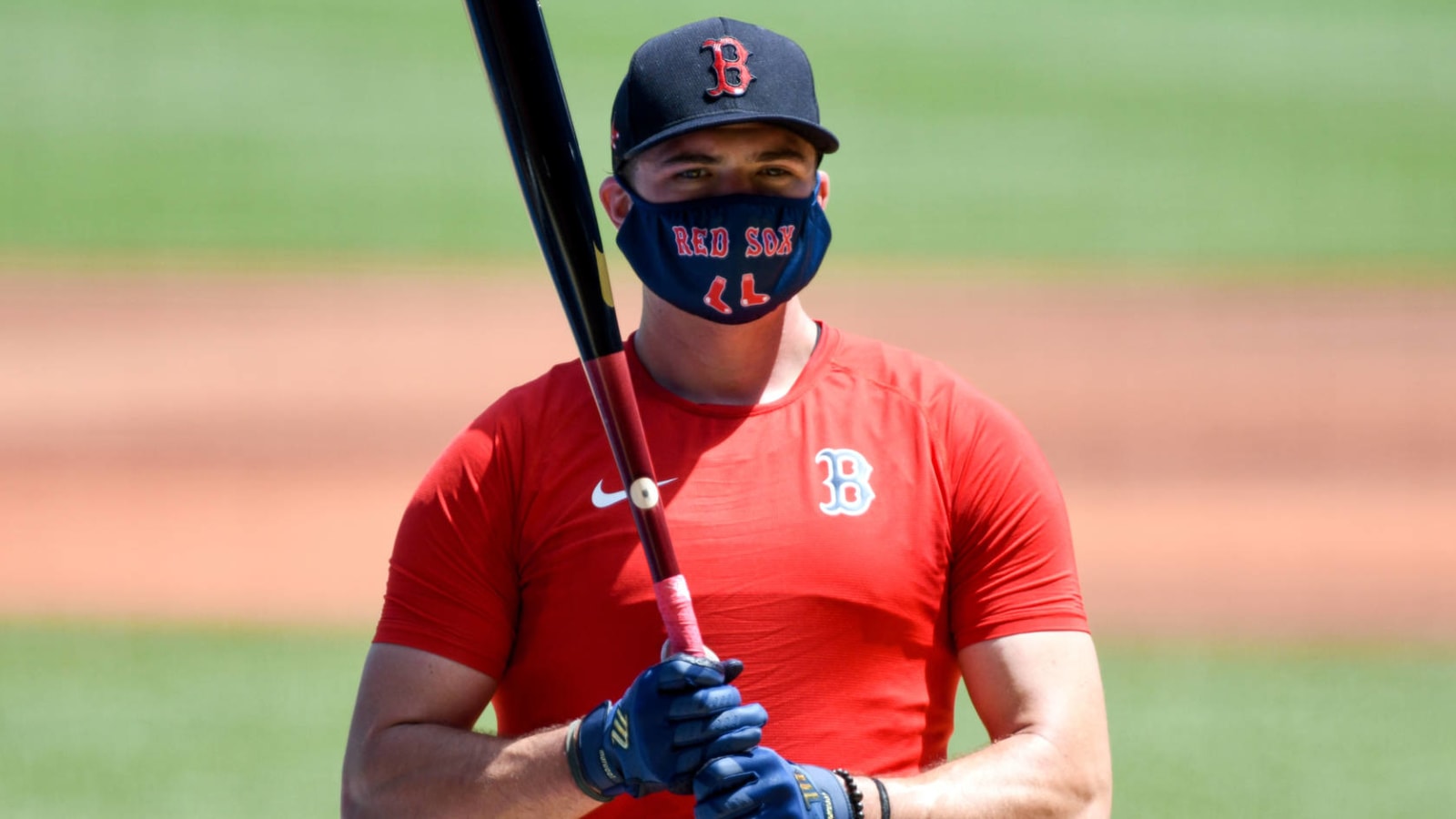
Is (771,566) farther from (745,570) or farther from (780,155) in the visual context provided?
(780,155)

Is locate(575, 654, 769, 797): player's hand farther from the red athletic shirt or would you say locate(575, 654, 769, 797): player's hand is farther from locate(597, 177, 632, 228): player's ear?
locate(597, 177, 632, 228): player's ear

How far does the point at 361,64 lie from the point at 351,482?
473 inches

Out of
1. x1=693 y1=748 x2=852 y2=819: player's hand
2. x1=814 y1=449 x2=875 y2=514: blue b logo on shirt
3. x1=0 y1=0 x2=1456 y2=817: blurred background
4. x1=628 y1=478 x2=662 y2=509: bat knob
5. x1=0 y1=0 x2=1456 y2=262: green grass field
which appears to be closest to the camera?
x1=693 y1=748 x2=852 y2=819: player's hand

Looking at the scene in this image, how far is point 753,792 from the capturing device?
261 centimetres

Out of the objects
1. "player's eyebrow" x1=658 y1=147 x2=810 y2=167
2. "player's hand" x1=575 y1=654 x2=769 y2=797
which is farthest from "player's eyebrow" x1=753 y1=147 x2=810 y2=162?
"player's hand" x1=575 y1=654 x2=769 y2=797

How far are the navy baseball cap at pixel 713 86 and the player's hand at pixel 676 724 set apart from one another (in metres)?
0.97

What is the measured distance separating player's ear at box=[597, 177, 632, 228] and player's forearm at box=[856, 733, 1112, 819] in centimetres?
116

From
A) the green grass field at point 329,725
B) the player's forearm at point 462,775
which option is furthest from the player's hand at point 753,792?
the green grass field at point 329,725

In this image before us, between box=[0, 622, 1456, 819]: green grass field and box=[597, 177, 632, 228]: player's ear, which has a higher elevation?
box=[597, 177, 632, 228]: player's ear

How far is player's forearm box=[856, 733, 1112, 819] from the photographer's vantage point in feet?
9.09

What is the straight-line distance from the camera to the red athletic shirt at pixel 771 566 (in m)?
2.88

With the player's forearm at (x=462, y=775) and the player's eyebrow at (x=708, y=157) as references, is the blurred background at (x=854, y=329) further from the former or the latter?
the player's eyebrow at (x=708, y=157)

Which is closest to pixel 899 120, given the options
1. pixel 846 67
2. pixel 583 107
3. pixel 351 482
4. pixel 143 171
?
pixel 846 67

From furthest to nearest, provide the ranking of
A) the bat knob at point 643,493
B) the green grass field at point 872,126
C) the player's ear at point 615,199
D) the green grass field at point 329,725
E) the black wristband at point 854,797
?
the green grass field at point 872,126 < the green grass field at point 329,725 < the player's ear at point 615,199 < the bat knob at point 643,493 < the black wristband at point 854,797
